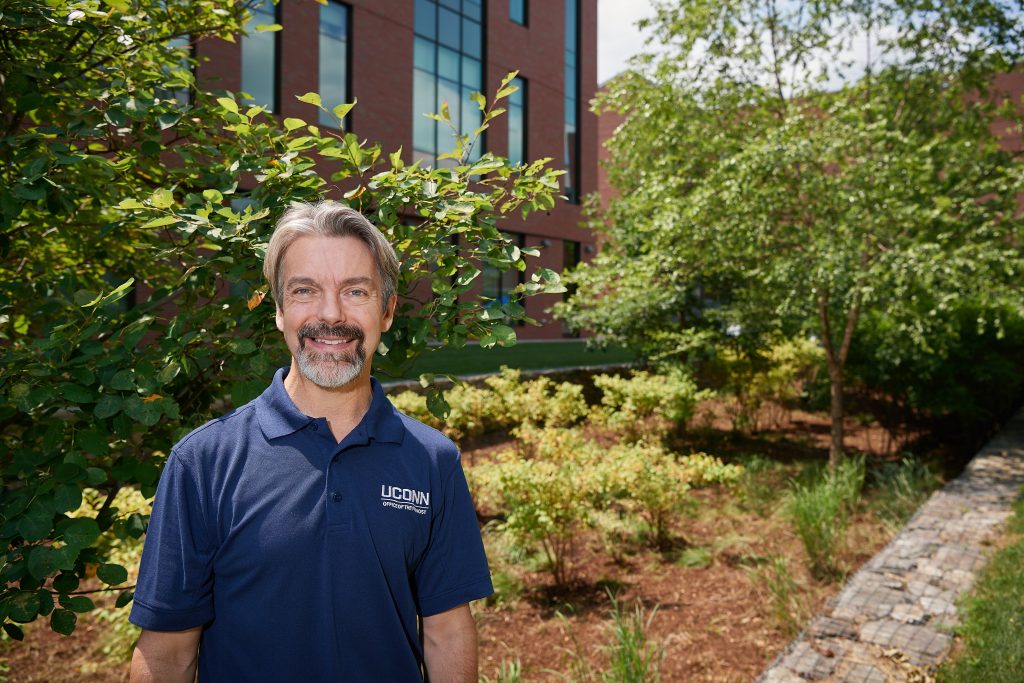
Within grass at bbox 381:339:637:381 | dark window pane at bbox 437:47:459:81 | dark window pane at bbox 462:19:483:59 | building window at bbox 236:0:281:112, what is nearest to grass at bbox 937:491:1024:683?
grass at bbox 381:339:637:381

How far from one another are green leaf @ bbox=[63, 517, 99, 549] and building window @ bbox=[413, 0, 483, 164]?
1951 centimetres

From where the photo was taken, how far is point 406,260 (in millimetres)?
2543

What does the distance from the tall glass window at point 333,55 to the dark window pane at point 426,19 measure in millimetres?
3021

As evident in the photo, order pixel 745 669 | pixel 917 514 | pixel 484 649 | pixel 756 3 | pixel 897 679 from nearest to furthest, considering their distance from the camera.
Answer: pixel 897 679, pixel 745 669, pixel 484 649, pixel 917 514, pixel 756 3

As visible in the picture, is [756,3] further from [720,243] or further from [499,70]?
[499,70]

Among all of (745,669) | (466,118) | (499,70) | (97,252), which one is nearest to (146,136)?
(97,252)

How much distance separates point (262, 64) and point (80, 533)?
16788 mm

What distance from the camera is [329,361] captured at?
186 cm

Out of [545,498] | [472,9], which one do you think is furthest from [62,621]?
[472,9]

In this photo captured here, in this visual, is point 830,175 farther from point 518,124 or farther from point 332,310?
point 518,124

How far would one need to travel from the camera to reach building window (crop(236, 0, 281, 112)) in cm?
1636

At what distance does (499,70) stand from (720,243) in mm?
18599

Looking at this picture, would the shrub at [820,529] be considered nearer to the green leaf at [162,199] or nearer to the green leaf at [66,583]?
the green leaf at [66,583]

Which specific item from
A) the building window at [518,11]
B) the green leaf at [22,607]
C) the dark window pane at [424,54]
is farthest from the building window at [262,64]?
the green leaf at [22,607]
